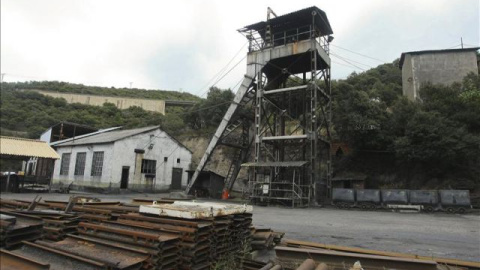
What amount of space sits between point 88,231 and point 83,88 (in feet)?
294

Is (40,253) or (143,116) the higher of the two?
(143,116)

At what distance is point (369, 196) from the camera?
19.5m

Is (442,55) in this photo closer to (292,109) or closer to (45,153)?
(292,109)

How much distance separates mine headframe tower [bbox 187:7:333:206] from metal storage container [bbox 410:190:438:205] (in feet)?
19.0

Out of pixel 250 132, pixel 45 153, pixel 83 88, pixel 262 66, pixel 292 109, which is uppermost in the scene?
pixel 83 88

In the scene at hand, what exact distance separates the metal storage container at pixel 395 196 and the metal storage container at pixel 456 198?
1901 millimetres

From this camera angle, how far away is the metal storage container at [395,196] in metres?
18.6

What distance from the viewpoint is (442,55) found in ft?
92.0

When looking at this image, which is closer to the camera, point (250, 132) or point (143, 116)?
point (250, 132)

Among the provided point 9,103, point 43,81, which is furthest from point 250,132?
point 43,81

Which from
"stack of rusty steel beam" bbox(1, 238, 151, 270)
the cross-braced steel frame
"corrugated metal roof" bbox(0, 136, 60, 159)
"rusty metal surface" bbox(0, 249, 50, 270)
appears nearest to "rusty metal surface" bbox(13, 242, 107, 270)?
"stack of rusty steel beam" bbox(1, 238, 151, 270)

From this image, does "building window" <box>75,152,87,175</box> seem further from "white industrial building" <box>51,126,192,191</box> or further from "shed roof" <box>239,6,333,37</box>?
"shed roof" <box>239,6,333,37</box>

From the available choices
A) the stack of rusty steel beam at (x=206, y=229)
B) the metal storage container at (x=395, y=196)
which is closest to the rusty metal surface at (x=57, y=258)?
the stack of rusty steel beam at (x=206, y=229)

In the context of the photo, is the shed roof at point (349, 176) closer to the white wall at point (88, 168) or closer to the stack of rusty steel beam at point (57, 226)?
the white wall at point (88, 168)
